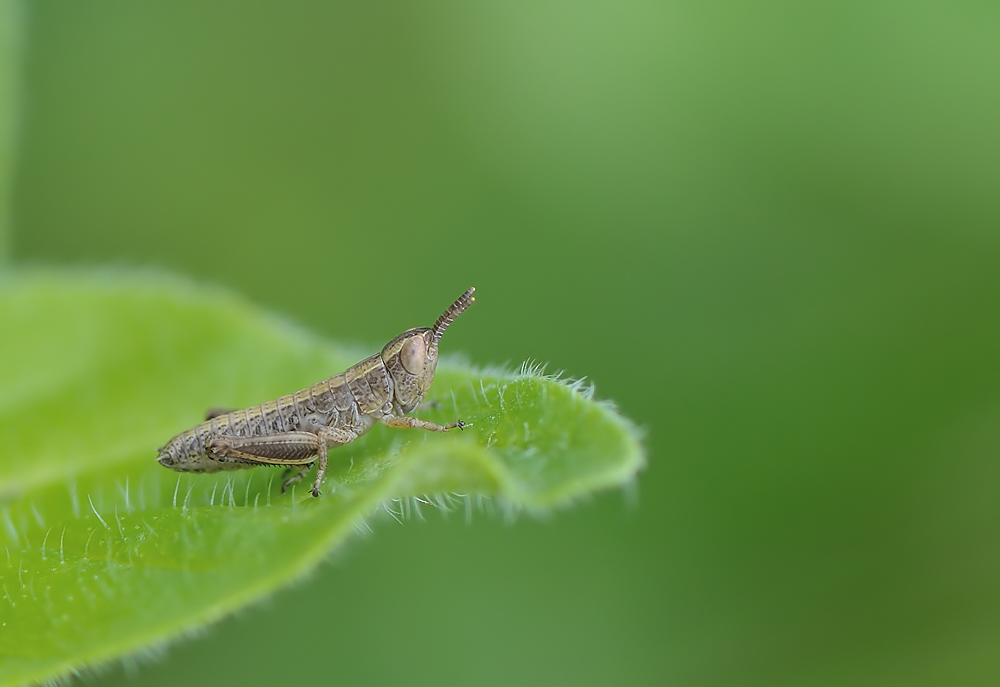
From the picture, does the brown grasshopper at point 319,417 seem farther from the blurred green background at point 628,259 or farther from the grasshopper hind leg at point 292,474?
the blurred green background at point 628,259

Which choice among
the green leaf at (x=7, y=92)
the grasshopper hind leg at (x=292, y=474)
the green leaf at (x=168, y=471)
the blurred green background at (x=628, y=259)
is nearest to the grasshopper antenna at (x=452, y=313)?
the green leaf at (x=168, y=471)

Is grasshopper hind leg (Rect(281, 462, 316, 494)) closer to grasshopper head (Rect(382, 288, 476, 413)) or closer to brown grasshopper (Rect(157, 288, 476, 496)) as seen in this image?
brown grasshopper (Rect(157, 288, 476, 496))

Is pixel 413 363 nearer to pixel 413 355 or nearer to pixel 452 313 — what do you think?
pixel 413 355

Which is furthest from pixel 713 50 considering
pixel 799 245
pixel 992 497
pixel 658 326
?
pixel 992 497

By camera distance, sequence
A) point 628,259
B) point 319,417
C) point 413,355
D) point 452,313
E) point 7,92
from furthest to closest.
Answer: point 628,259 < point 7,92 < point 452,313 < point 413,355 < point 319,417

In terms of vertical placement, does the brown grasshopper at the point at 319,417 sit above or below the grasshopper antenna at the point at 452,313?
below

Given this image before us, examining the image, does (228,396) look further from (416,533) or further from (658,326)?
(658,326)

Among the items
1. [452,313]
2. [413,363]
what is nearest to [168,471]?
[413,363]
